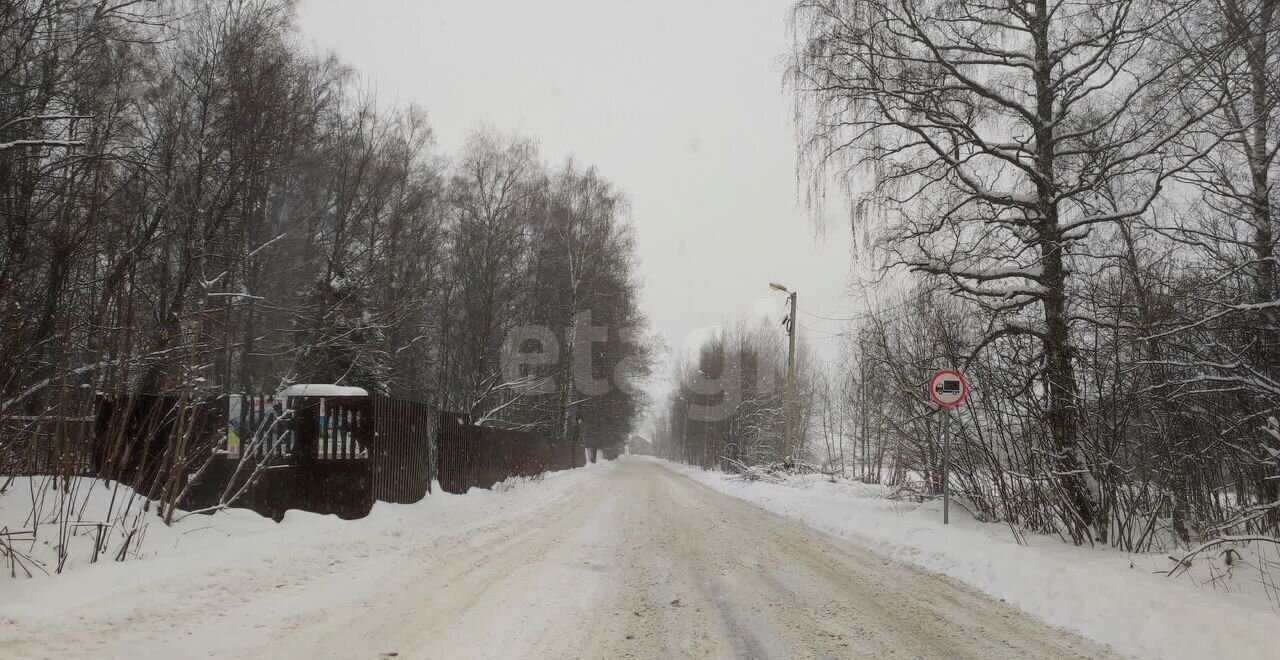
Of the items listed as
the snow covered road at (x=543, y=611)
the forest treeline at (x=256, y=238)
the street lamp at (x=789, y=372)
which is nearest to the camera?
the snow covered road at (x=543, y=611)

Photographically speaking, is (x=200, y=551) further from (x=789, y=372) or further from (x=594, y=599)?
(x=789, y=372)

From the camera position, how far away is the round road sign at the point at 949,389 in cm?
820

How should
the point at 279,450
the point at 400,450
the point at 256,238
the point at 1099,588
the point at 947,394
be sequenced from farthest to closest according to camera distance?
the point at 256,238
the point at 400,450
the point at 947,394
the point at 279,450
the point at 1099,588

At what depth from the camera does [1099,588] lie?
16.2 feet

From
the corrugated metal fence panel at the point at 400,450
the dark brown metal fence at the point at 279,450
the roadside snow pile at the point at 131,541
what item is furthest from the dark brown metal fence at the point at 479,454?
the roadside snow pile at the point at 131,541

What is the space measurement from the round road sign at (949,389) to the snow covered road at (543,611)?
95.1 inches

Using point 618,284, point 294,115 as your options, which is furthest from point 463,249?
point 294,115

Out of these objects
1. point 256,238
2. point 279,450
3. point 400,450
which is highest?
point 256,238

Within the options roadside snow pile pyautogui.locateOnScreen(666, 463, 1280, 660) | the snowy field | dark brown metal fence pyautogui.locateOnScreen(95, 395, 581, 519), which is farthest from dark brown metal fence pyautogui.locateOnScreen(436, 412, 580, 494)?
roadside snow pile pyautogui.locateOnScreen(666, 463, 1280, 660)

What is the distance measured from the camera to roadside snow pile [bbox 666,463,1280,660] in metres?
3.87

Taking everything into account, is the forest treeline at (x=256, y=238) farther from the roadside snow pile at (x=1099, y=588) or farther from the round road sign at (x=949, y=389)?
the round road sign at (x=949, y=389)

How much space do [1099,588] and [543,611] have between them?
438cm

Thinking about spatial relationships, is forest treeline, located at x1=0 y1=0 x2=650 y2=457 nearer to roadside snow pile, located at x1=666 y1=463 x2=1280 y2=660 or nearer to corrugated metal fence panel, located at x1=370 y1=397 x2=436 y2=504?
corrugated metal fence panel, located at x1=370 y1=397 x2=436 y2=504

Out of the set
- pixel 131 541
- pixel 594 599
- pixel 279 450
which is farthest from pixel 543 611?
pixel 279 450
